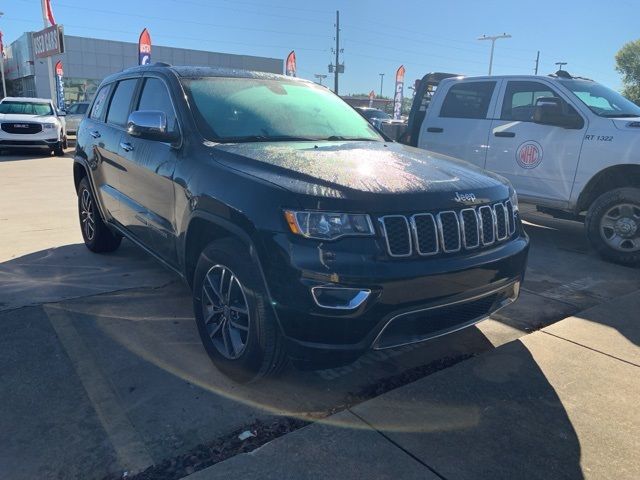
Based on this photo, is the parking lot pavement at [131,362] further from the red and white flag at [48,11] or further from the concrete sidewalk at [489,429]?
the red and white flag at [48,11]

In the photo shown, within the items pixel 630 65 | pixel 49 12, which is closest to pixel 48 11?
pixel 49 12

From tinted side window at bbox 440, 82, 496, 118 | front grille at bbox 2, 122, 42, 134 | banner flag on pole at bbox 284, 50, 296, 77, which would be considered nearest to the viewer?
tinted side window at bbox 440, 82, 496, 118

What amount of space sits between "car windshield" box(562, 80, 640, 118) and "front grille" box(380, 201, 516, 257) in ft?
11.6

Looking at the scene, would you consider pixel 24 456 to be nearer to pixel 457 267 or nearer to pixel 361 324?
pixel 361 324

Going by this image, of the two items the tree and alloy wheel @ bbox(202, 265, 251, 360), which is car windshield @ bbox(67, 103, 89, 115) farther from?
the tree

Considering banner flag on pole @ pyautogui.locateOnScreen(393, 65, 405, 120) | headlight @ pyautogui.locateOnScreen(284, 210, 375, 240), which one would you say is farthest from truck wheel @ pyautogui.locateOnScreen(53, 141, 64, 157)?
banner flag on pole @ pyautogui.locateOnScreen(393, 65, 405, 120)

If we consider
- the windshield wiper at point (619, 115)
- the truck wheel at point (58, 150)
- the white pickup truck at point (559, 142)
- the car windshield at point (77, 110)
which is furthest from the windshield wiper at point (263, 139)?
the car windshield at point (77, 110)

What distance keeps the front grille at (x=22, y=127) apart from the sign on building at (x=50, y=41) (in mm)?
7125

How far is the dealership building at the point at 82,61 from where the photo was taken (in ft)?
136

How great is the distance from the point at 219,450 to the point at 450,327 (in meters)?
1.34

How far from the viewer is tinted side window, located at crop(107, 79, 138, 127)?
448 centimetres

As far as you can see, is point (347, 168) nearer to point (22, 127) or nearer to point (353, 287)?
point (353, 287)

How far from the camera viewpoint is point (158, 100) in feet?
12.7

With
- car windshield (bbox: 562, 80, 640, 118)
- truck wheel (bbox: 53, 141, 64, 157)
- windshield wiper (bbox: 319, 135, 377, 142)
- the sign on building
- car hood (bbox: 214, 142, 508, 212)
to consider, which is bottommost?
truck wheel (bbox: 53, 141, 64, 157)
